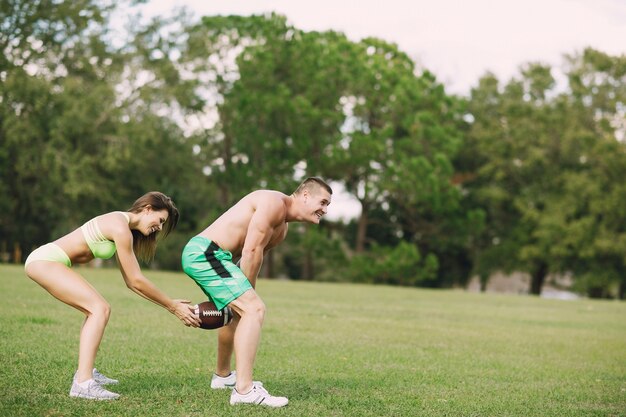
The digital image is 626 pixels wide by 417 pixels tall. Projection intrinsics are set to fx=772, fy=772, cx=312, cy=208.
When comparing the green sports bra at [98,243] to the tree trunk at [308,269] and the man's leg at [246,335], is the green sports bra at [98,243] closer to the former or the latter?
the man's leg at [246,335]

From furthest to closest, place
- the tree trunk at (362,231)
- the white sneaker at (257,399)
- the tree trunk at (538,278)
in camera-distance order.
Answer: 1. the tree trunk at (538,278)
2. the tree trunk at (362,231)
3. the white sneaker at (257,399)

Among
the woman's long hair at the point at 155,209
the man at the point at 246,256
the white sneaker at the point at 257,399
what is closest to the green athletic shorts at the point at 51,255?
the woman's long hair at the point at 155,209

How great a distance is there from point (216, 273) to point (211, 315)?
0.35m

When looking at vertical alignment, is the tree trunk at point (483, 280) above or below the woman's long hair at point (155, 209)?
below

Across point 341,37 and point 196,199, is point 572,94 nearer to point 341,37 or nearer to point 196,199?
point 341,37

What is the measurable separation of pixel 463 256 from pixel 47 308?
1616 inches

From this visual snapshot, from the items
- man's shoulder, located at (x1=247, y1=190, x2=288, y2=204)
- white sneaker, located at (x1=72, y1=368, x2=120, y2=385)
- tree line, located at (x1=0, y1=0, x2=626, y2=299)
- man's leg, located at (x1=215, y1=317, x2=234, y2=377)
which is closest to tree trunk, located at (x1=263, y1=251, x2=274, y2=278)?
tree line, located at (x1=0, y1=0, x2=626, y2=299)

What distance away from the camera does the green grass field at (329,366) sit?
620cm

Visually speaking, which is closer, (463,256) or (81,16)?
(81,16)

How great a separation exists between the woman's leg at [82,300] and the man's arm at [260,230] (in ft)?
3.84

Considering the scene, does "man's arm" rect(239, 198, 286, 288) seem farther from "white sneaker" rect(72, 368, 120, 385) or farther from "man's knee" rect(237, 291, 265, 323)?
"white sneaker" rect(72, 368, 120, 385)

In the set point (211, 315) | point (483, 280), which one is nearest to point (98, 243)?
point (211, 315)

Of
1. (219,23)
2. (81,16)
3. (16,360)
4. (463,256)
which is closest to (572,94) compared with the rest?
(463,256)

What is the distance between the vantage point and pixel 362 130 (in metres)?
46.0
